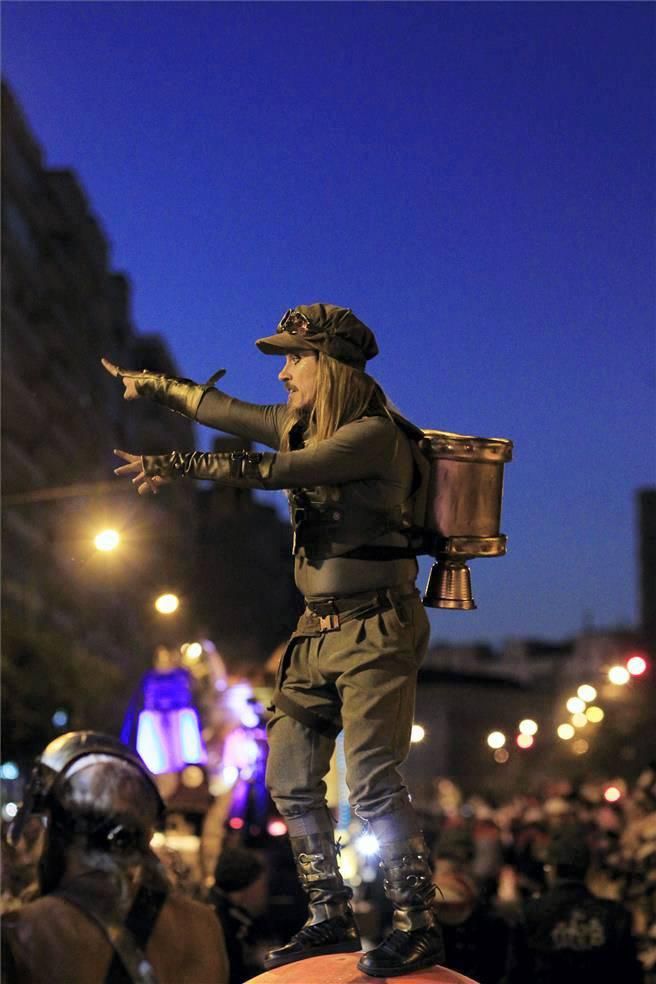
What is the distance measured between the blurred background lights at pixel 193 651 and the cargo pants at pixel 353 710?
41.2ft

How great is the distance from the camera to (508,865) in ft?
56.9

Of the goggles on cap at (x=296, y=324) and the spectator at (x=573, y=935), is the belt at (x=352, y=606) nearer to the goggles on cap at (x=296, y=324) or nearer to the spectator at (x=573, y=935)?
the goggles on cap at (x=296, y=324)

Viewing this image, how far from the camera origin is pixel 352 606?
5172 mm

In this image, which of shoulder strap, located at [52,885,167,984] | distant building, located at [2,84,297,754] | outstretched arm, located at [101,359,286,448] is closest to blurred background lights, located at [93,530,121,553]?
distant building, located at [2,84,297,754]

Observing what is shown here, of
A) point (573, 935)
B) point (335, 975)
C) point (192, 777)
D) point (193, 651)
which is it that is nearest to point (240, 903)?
point (573, 935)

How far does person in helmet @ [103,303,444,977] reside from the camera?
4988mm

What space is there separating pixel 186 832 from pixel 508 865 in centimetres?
Answer: 592

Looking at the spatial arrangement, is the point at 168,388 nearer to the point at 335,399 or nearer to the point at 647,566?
the point at 335,399

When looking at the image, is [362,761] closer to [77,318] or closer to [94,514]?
[94,514]

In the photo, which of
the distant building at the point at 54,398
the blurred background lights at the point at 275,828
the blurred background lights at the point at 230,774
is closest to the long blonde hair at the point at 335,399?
the blurred background lights at the point at 275,828

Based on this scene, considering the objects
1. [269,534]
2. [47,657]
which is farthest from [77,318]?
[269,534]

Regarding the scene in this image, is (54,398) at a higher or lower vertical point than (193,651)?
higher

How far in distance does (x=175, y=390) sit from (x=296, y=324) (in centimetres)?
49

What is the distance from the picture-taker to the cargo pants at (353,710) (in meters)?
4.99
